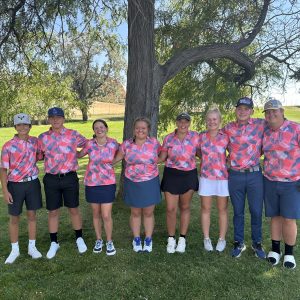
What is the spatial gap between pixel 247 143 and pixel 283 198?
70 cm

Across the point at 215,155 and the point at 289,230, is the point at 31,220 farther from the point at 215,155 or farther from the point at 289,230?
the point at 289,230

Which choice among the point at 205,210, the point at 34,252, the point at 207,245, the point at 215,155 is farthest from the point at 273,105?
the point at 34,252

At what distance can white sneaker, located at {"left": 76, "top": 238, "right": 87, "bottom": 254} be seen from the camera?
453 centimetres

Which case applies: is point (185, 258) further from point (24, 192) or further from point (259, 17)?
point (259, 17)

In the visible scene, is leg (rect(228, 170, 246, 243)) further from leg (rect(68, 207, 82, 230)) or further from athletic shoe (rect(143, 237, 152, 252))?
Result: leg (rect(68, 207, 82, 230))

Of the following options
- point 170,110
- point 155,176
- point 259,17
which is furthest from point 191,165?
point 170,110

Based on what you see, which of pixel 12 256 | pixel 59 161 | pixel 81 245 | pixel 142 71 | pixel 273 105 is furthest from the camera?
pixel 142 71

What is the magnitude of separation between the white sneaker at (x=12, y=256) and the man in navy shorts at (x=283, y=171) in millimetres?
2891

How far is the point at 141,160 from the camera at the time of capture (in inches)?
168

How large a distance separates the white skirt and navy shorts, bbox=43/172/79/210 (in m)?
1.46

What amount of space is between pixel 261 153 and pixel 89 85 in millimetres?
34114

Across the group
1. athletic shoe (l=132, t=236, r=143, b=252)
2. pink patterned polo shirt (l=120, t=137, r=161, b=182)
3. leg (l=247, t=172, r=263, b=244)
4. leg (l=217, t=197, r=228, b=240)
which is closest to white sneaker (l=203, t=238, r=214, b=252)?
leg (l=217, t=197, r=228, b=240)

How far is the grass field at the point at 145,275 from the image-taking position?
11.8ft

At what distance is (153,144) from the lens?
171 inches
